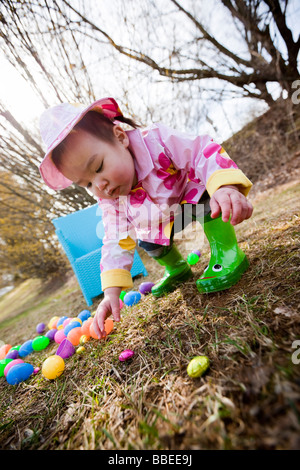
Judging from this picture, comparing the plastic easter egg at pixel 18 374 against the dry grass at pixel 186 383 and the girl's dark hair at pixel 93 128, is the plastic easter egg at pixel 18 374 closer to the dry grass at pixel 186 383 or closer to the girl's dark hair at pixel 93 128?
the dry grass at pixel 186 383

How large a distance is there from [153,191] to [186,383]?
3.67ft

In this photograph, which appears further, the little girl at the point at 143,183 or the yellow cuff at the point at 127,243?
the yellow cuff at the point at 127,243

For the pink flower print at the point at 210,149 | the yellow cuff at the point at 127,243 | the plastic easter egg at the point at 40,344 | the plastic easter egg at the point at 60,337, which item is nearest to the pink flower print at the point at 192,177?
the pink flower print at the point at 210,149

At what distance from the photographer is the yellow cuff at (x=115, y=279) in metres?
1.56

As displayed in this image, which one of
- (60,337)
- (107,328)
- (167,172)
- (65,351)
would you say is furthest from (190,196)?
(60,337)

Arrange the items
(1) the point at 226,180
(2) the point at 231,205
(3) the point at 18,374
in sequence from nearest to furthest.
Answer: (2) the point at 231,205 < (1) the point at 226,180 < (3) the point at 18,374

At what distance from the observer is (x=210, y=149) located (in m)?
Result: 1.40

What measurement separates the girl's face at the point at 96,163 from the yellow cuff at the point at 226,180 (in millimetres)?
506

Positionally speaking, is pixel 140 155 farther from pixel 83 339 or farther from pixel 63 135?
pixel 83 339

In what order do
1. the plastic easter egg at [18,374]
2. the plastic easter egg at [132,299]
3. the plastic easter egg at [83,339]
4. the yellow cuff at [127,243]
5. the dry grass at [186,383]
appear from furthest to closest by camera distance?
the plastic easter egg at [132,299] < the yellow cuff at [127,243] < the plastic easter egg at [83,339] < the plastic easter egg at [18,374] < the dry grass at [186,383]

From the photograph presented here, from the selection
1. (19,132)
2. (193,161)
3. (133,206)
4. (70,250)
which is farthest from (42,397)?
(19,132)

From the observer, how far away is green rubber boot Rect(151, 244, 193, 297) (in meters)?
1.77

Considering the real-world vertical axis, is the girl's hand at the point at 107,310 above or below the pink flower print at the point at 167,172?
below

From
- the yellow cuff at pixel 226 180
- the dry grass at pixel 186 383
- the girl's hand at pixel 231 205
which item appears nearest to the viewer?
the dry grass at pixel 186 383
